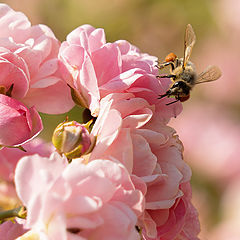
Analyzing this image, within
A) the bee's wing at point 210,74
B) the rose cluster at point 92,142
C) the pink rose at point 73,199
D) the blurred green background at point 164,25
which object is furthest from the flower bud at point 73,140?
the blurred green background at point 164,25

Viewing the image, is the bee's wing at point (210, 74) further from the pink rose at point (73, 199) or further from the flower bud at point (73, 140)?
the pink rose at point (73, 199)

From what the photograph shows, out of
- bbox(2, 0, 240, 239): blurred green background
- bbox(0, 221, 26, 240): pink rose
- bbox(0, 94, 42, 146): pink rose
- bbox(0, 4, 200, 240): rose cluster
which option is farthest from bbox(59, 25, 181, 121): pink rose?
bbox(2, 0, 240, 239): blurred green background

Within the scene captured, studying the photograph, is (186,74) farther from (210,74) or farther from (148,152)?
(148,152)

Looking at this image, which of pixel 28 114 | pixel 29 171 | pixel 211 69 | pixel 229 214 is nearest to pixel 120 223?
pixel 29 171

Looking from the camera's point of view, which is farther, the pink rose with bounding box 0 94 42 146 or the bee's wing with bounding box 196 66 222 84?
the bee's wing with bounding box 196 66 222 84

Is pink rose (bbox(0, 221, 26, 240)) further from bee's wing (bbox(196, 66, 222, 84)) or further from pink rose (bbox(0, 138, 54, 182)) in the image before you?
bee's wing (bbox(196, 66, 222, 84))

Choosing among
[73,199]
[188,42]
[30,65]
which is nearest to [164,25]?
[188,42]
